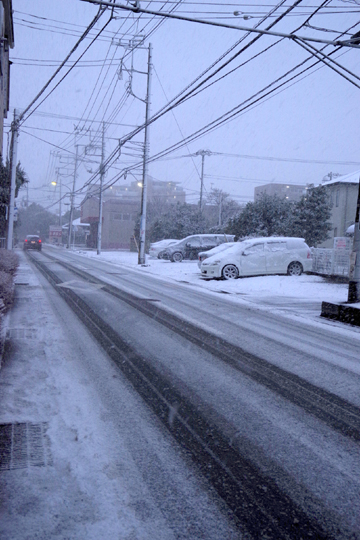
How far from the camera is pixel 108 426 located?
153 inches

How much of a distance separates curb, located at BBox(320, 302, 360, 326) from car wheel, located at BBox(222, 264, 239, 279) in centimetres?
767

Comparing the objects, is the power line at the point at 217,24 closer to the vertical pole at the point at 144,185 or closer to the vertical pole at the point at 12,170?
the vertical pole at the point at 12,170

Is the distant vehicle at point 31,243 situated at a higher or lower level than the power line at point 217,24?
lower

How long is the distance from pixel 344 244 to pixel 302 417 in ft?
49.8

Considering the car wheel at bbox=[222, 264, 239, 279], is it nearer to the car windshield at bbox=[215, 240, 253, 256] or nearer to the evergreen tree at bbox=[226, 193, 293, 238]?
the car windshield at bbox=[215, 240, 253, 256]

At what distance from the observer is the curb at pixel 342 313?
31.4ft

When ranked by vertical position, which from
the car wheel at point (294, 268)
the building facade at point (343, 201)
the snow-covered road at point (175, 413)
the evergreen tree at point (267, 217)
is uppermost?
the building facade at point (343, 201)

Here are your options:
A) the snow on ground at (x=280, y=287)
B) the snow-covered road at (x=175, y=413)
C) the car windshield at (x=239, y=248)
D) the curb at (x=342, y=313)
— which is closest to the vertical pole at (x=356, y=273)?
the curb at (x=342, y=313)

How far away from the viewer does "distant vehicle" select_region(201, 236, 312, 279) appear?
18.0 m

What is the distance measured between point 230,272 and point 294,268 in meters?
2.73

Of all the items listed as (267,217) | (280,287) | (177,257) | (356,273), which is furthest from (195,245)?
(356,273)

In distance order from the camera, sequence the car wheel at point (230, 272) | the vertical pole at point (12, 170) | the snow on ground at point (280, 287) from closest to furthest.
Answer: the snow on ground at point (280, 287) → the car wheel at point (230, 272) → the vertical pole at point (12, 170)

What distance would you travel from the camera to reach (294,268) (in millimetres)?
18594

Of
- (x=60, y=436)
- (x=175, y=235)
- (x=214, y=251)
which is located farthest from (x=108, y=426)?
(x=175, y=235)
